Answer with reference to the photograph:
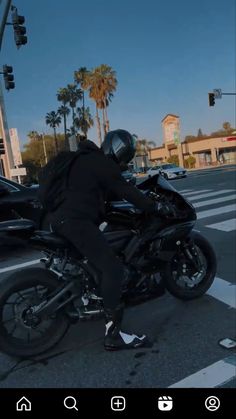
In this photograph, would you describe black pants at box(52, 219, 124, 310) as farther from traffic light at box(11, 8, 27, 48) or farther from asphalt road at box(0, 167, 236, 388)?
traffic light at box(11, 8, 27, 48)

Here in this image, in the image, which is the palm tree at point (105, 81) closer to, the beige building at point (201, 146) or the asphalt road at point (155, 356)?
the beige building at point (201, 146)

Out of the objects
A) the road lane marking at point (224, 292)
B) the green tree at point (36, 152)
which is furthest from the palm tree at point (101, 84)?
the road lane marking at point (224, 292)

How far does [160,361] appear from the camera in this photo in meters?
3.14

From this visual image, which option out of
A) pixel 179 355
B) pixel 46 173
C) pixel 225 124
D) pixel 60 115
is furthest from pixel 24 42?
pixel 225 124

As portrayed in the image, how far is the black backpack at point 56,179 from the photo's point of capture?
3.10 m

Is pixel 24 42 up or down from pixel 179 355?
up

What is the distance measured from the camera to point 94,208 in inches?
125

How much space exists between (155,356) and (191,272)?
3.91 feet

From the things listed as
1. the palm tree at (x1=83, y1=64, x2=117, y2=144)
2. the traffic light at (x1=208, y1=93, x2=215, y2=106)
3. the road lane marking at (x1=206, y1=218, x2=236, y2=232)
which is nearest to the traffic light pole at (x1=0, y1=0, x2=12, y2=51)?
the road lane marking at (x1=206, y1=218, x2=236, y2=232)
